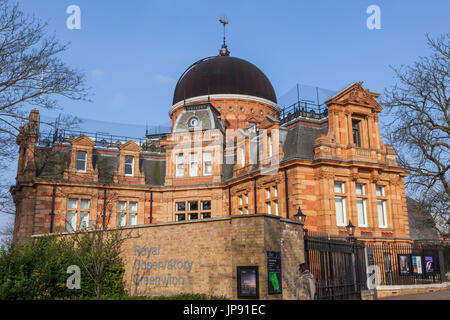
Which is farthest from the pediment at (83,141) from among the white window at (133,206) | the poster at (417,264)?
the poster at (417,264)

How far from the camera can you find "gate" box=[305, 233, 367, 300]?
55.5 feet

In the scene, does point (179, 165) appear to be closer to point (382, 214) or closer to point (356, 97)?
point (356, 97)

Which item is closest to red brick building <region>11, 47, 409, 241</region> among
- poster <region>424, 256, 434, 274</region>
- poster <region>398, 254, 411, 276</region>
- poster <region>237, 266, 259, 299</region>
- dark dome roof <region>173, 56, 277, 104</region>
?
poster <region>424, 256, 434, 274</region>

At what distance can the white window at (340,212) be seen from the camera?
28469 mm

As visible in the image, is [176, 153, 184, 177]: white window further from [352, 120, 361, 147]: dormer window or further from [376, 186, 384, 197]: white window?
[376, 186, 384, 197]: white window

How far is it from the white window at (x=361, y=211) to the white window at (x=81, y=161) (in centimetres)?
2135

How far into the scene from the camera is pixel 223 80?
46938 millimetres

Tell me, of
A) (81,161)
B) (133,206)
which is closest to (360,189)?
(133,206)

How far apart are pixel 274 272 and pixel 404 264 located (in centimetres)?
1267

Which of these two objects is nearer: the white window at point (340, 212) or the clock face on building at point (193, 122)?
the white window at point (340, 212)

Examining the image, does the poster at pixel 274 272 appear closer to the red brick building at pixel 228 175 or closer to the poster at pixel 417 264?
the red brick building at pixel 228 175

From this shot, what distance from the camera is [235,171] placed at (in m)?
35.1

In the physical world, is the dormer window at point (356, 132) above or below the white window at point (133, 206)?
above
